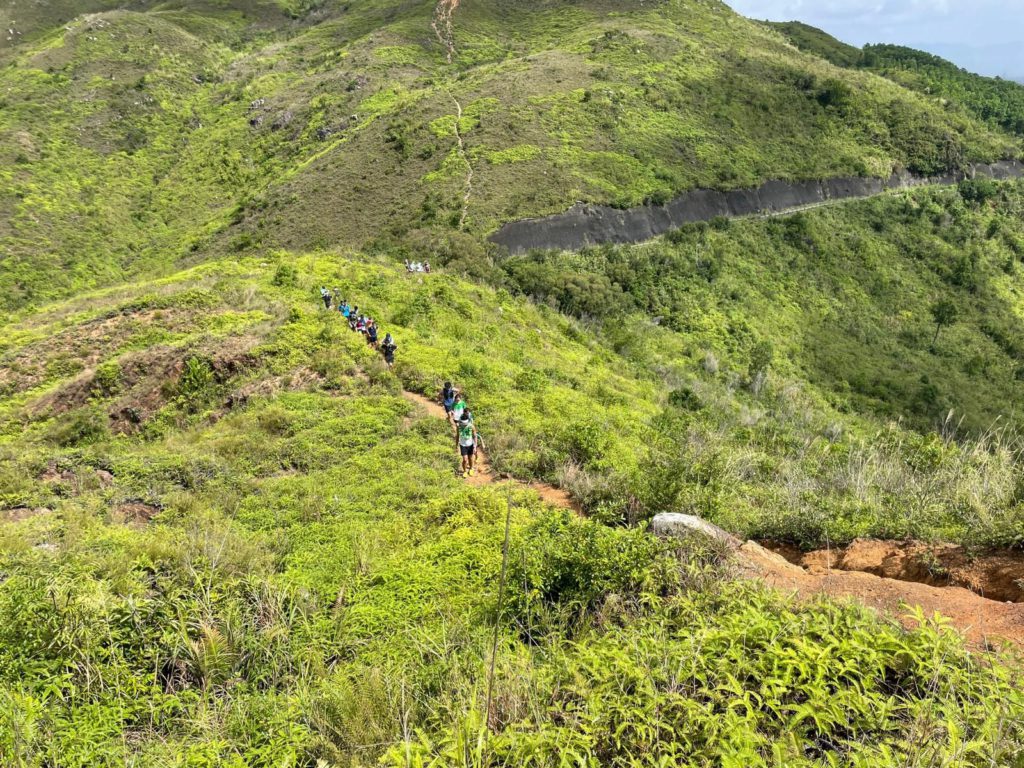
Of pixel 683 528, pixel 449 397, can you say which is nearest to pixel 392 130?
pixel 449 397

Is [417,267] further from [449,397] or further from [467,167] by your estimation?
[467,167]

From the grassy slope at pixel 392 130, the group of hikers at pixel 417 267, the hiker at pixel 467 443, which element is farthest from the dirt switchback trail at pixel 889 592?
the grassy slope at pixel 392 130

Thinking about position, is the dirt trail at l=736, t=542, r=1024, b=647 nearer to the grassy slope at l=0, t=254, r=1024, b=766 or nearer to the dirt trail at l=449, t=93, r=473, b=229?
the grassy slope at l=0, t=254, r=1024, b=766

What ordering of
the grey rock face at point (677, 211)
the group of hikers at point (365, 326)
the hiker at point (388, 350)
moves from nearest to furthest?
the hiker at point (388, 350), the group of hikers at point (365, 326), the grey rock face at point (677, 211)

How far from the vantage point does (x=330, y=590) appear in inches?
227

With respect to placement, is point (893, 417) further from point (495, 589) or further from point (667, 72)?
point (667, 72)

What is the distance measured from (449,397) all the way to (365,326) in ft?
16.9

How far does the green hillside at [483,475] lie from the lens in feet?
10.6

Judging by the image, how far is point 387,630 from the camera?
16.5ft

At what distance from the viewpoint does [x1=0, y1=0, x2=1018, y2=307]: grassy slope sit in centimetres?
3894

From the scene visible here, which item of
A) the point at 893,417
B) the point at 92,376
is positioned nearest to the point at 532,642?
the point at 92,376

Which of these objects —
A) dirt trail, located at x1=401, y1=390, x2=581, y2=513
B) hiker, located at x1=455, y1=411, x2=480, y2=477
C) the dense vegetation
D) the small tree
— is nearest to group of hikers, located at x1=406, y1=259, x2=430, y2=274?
dirt trail, located at x1=401, y1=390, x2=581, y2=513

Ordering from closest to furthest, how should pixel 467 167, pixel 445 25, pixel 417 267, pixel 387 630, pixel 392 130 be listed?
pixel 387 630, pixel 417 267, pixel 467 167, pixel 392 130, pixel 445 25

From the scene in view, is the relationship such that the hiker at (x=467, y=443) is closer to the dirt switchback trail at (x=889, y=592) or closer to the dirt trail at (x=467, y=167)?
the dirt switchback trail at (x=889, y=592)
